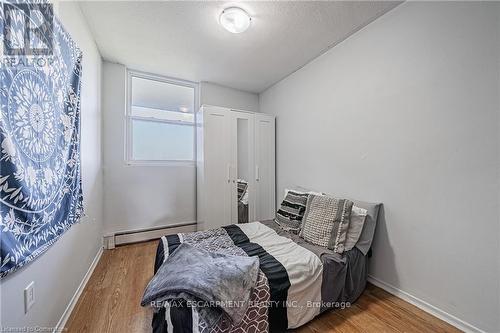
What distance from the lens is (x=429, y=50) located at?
1.54 m

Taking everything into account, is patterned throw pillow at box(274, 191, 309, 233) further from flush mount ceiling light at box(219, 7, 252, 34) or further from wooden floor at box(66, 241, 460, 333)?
flush mount ceiling light at box(219, 7, 252, 34)

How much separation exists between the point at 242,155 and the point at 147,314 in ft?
6.97

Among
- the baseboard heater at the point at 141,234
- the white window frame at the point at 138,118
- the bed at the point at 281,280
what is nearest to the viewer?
the bed at the point at 281,280

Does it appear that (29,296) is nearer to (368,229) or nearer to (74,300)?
(74,300)

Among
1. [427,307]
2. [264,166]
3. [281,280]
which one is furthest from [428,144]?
[264,166]

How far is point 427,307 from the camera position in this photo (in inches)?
60.6

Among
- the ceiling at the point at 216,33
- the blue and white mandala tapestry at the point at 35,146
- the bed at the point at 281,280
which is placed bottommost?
the bed at the point at 281,280

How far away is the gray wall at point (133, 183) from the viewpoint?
8.96ft

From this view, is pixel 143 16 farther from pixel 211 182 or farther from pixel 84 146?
pixel 211 182

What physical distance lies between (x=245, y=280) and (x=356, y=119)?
1843 millimetres

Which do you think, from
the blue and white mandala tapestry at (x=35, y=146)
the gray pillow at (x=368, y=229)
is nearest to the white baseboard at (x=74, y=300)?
the blue and white mandala tapestry at (x=35, y=146)

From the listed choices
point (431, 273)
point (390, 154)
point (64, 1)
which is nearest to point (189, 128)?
point (64, 1)

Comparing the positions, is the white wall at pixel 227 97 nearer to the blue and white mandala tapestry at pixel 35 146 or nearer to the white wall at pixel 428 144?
the white wall at pixel 428 144

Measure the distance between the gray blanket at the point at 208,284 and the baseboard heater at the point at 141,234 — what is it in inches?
72.7
